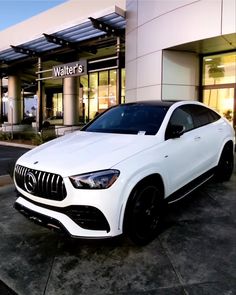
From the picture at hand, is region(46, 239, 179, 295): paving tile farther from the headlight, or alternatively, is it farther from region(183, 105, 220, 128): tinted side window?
region(183, 105, 220, 128): tinted side window

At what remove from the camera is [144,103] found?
507 centimetres

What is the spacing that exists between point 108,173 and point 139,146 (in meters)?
0.68

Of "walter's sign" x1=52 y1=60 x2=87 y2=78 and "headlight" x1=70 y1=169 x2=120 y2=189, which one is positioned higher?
"walter's sign" x1=52 y1=60 x2=87 y2=78

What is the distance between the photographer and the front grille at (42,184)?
327cm

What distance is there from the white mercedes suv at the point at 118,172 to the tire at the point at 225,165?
105 centimetres

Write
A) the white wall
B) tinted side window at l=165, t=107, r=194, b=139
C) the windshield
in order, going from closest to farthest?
the windshield, tinted side window at l=165, t=107, r=194, b=139, the white wall

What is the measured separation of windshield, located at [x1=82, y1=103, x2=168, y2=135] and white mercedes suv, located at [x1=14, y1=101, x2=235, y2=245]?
14mm

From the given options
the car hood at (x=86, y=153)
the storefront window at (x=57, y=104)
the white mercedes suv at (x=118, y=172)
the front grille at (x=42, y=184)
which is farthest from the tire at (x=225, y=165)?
the storefront window at (x=57, y=104)

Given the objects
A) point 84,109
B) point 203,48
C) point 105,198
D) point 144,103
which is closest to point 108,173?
point 105,198

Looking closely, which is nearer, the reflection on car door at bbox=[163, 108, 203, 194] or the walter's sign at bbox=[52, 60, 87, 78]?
the reflection on car door at bbox=[163, 108, 203, 194]

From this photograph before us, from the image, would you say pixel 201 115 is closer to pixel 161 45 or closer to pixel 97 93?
pixel 161 45

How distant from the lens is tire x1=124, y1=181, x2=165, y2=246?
11.1 feet

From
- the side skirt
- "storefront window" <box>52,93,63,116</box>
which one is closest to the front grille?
the side skirt

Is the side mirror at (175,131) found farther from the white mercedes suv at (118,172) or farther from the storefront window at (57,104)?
the storefront window at (57,104)
